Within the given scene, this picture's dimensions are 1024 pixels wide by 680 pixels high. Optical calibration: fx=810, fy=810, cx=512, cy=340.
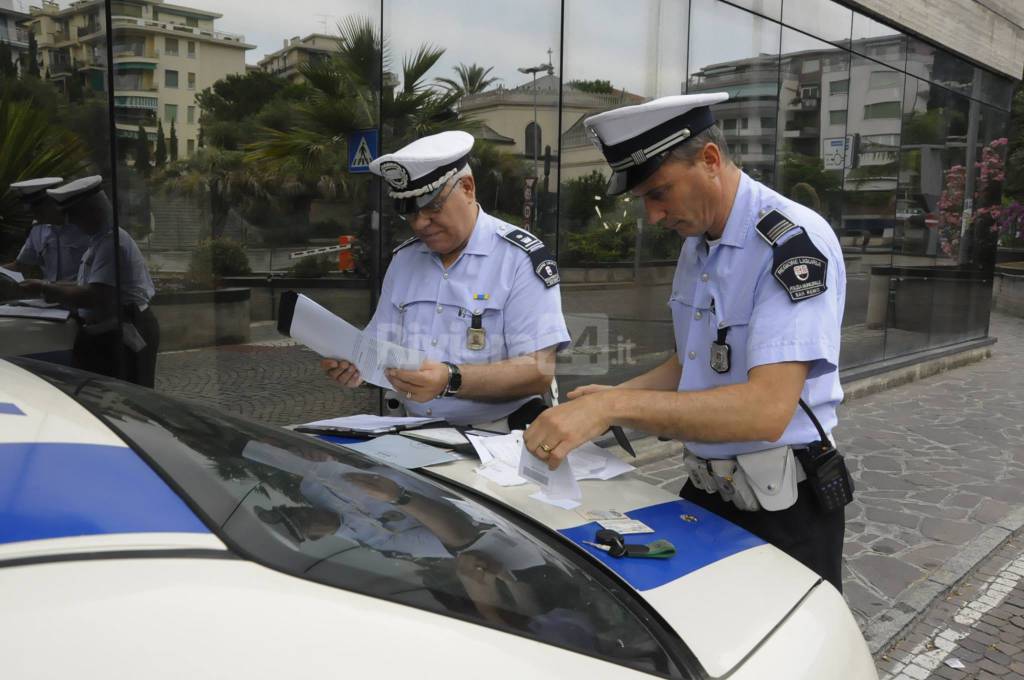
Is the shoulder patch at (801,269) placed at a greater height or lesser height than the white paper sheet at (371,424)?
greater

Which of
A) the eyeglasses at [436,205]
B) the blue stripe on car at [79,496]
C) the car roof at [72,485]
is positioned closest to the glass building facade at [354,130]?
the eyeglasses at [436,205]

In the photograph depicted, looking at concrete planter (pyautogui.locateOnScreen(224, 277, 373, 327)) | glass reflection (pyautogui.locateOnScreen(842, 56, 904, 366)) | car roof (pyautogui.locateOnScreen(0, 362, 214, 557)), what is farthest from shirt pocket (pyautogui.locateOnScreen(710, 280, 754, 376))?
glass reflection (pyautogui.locateOnScreen(842, 56, 904, 366))

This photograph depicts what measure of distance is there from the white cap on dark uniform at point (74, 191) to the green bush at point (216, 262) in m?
0.61

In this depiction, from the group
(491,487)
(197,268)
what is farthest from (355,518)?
(197,268)

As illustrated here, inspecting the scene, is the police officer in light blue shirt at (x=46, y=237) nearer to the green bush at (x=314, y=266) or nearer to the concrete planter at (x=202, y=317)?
the concrete planter at (x=202, y=317)

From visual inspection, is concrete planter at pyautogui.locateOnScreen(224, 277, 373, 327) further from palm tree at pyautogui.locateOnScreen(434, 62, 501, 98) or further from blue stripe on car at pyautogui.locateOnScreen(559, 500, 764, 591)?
blue stripe on car at pyautogui.locateOnScreen(559, 500, 764, 591)

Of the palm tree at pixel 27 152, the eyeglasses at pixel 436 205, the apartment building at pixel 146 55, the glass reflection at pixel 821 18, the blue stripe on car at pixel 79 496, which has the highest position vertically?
the glass reflection at pixel 821 18

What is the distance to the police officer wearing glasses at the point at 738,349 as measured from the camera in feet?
5.45

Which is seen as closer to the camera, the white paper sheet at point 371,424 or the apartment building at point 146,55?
the white paper sheet at point 371,424

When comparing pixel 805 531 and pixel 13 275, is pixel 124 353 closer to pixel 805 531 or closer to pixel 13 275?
pixel 13 275

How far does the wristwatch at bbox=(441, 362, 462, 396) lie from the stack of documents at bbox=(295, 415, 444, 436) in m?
0.11

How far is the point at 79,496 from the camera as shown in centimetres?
→ 95

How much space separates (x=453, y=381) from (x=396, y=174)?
0.65 metres

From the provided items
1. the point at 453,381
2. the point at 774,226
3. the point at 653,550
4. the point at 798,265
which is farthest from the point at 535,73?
the point at 653,550
